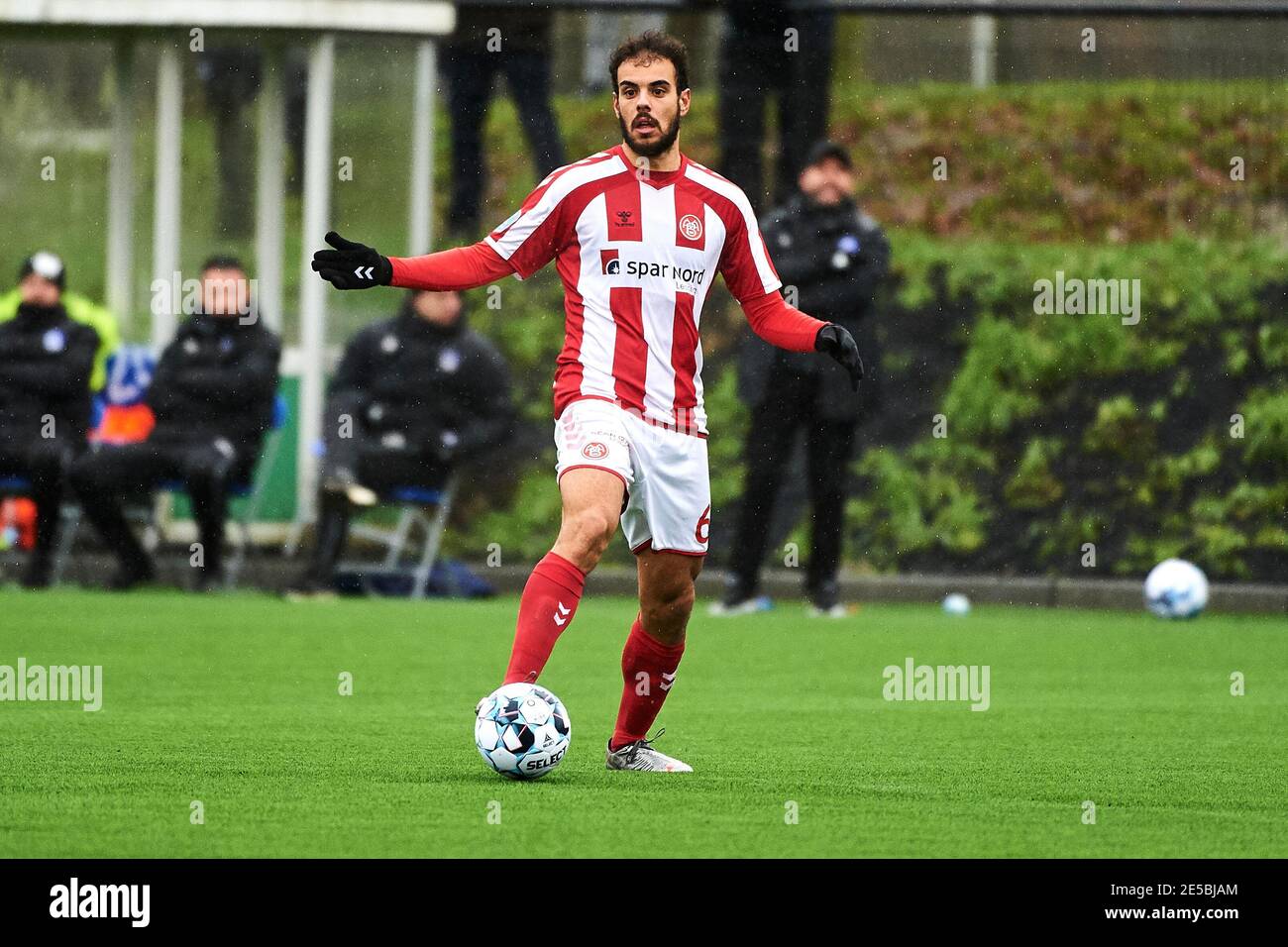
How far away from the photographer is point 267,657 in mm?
10148

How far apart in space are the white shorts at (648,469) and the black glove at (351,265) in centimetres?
68

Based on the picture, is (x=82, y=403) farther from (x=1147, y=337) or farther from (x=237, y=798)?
(x=237, y=798)

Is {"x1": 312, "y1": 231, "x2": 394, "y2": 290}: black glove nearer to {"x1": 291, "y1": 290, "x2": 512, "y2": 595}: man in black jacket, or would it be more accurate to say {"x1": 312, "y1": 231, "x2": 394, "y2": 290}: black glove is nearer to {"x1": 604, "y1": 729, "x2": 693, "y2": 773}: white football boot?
{"x1": 604, "y1": 729, "x2": 693, "y2": 773}: white football boot

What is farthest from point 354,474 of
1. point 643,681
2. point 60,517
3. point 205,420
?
point 643,681

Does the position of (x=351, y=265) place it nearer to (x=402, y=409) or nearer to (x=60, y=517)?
(x=402, y=409)

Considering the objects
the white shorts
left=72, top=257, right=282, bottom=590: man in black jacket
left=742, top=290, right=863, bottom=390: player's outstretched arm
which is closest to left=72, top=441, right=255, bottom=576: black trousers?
left=72, top=257, right=282, bottom=590: man in black jacket

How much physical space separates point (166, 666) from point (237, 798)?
3.91 meters

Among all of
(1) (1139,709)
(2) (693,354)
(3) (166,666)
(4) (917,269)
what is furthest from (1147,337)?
Result: (2) (693,354)

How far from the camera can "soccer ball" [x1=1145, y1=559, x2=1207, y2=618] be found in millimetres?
13219

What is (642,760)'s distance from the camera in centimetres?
672

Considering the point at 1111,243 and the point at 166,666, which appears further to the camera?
the point at 1111,243

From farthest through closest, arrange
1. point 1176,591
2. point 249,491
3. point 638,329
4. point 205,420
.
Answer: point 249,491 → point 205,420 → point 1176,591 → point 638,329

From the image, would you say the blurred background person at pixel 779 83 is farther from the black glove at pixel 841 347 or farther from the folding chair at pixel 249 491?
the black glove at pixel 841 347

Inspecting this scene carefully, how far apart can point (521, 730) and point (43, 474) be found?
27.3ft
